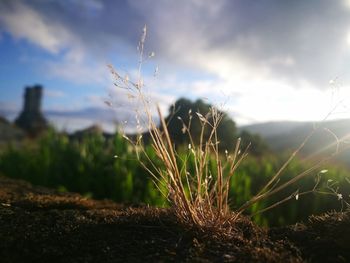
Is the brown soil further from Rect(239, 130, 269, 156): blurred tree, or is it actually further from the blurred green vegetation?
Rect(239, 130, 269, 156): blurred tree

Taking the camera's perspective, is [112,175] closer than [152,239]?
No

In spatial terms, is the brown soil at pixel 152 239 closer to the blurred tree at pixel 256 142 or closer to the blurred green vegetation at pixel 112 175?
the blurred green vegetation at pixel 112 175

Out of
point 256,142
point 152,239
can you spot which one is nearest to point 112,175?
point 152,239

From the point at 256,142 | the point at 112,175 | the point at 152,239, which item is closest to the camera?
the point at 152,239

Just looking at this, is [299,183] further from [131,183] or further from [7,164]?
[7,164]

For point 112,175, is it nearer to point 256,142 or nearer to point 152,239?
point 152,239

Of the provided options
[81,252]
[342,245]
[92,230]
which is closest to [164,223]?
[92,230]

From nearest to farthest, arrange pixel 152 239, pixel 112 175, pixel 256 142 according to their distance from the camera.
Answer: pixel 152 239 → pixel 112 175 → pixel 256 142
